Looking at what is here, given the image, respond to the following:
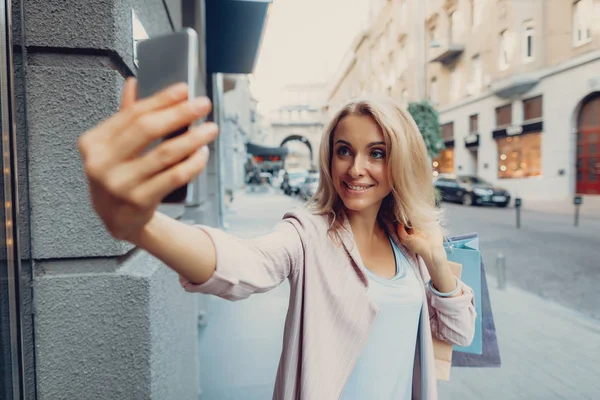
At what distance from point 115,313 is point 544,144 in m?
21.8

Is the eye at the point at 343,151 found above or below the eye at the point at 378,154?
above

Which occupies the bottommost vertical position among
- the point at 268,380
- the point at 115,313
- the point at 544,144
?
the point at 268,380

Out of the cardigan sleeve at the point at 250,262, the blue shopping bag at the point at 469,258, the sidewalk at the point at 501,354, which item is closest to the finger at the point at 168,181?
the cardigan sleeve at the point at 250,262

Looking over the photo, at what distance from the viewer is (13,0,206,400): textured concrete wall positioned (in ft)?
4.61

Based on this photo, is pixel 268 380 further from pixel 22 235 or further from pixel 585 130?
pixel 585 130

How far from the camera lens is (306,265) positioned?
1262 mm

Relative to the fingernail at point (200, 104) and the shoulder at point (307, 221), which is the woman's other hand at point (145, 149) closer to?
the fingernail at point (200, 104)

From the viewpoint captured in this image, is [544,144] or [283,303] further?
[544,144]

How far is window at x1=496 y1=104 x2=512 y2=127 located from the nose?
76.7ft

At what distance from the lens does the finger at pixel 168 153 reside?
1.76 ft

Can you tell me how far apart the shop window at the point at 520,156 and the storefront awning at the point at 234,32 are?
1815cm

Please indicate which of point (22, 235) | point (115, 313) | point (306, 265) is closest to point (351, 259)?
point (306, 265)

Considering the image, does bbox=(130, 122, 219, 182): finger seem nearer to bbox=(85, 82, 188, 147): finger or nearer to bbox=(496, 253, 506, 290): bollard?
bbox=(85, 82, 188, 147): finger

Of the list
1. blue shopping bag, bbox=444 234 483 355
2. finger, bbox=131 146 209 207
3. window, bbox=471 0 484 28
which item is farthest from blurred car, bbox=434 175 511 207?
finger, bbox=131 146 209 207
